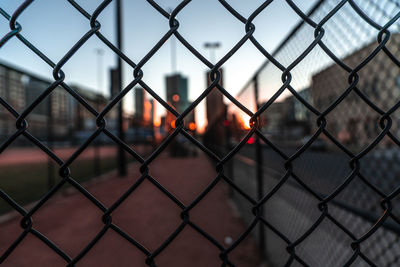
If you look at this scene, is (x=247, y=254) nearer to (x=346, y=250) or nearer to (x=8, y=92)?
(x=346, y=250)

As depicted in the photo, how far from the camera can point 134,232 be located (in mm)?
3578

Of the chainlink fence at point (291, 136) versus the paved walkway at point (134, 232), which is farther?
the paved walkway at point (134, 232)

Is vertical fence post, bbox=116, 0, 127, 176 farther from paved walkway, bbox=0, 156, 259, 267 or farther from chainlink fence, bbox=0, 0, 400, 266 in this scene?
chainlink fence, bbox=0, 0, 400, 266

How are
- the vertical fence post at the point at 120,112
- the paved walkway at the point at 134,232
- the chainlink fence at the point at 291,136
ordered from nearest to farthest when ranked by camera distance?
the chainlink fence at the point at 291,136, the paved walkway at the point at 134,232, the vertical fence post at the point at 120,112

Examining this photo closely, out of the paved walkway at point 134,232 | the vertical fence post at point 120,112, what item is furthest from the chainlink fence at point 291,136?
the vertical fence post at point 120,112

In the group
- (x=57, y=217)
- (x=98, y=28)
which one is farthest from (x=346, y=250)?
(x=57, y=217)

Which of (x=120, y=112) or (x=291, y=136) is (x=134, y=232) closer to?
(x=291, y=136)

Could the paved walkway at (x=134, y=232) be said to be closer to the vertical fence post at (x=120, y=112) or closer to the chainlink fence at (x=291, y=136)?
the chainlink fence at (x=291, y=136)

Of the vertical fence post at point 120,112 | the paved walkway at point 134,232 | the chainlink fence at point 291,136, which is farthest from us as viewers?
the vertical fence post at point 120,112

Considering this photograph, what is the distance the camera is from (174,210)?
14.9ft

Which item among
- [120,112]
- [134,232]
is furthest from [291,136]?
[120,112]

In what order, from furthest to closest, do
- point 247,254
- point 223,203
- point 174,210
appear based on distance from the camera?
point 223,203, point 174,210, point 247,254

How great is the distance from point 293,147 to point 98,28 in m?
2.93

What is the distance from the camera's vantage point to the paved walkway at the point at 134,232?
2.83 metres
